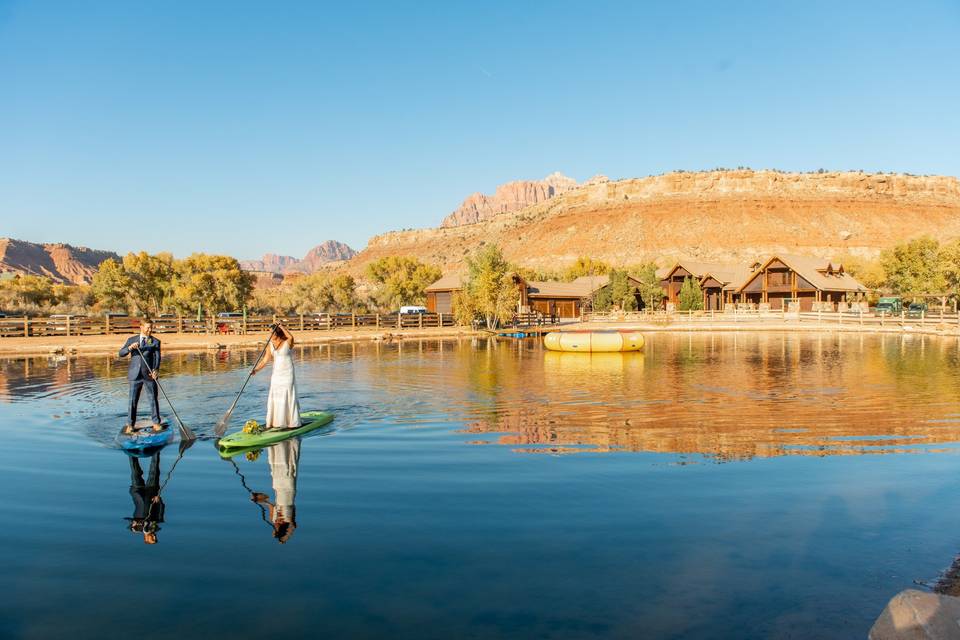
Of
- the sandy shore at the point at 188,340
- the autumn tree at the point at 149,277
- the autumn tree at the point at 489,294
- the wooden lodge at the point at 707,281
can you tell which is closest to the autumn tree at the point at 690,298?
the wooden lodge at the point at 707,281

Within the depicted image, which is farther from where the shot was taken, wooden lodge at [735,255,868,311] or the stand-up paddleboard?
wooden lodge at [735,255,868,311]

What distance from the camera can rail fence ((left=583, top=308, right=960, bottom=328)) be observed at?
55531mm

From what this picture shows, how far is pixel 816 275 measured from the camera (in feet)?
256

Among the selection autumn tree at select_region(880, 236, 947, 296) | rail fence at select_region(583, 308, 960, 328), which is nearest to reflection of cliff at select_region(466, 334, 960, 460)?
rail fence at select_region(583, 308, 960, 328)

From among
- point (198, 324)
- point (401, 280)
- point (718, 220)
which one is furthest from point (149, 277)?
point (718, 220)

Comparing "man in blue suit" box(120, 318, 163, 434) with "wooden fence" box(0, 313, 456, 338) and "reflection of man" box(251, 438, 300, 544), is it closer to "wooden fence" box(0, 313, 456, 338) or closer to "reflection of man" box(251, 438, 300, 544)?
"reflection of man" box(251, 438, 300, 544)

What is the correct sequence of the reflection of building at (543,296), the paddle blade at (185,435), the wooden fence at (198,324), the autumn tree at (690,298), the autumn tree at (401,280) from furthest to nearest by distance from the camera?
the autumn tree at (401,280) → the autumn tree at (690,298) → the reflection of building at (543,296) → the wooden fence at (198,324) → the paddle blade at (185,435)

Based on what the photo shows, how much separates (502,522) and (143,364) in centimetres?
851

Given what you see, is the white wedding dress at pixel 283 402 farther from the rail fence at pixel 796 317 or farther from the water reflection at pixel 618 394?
the rail fence at pixel 796 317

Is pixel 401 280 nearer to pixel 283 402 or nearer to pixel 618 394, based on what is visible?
pixel 618 394

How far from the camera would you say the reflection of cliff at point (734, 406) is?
44.5 ft

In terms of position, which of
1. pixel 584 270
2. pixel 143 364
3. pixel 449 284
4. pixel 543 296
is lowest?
pixel 143 364

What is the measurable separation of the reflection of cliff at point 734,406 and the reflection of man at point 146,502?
21.1ft

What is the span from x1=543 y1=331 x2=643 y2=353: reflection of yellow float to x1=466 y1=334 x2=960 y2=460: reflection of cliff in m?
3.32
